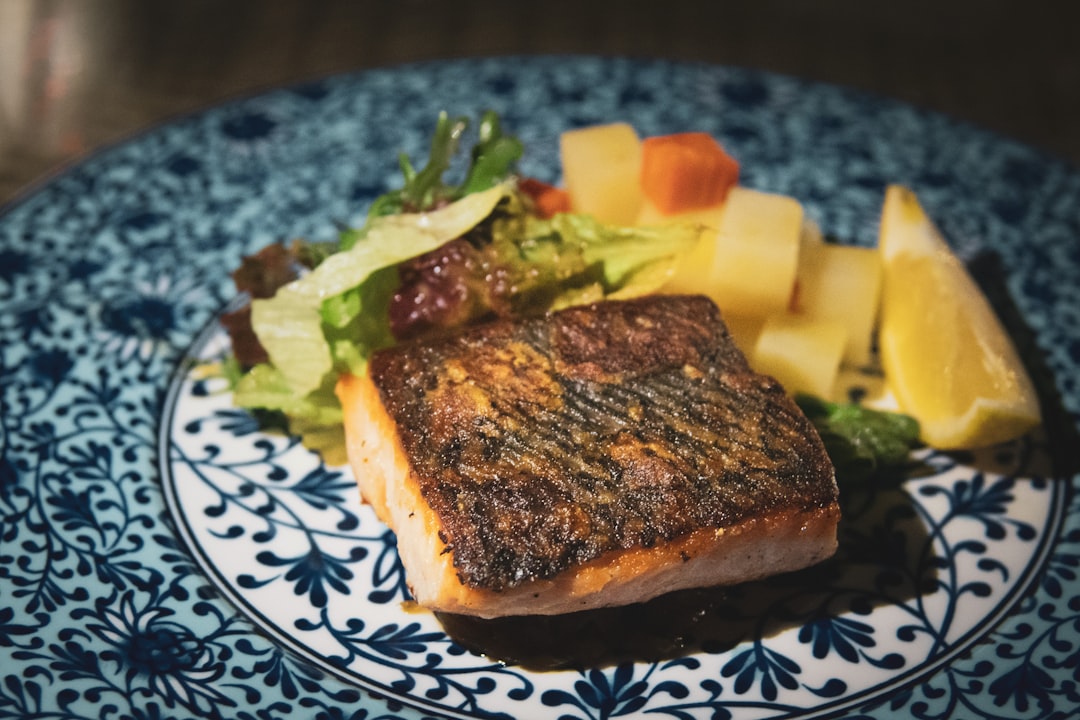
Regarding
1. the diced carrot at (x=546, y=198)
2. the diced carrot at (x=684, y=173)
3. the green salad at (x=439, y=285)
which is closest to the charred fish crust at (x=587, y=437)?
the green salad at (x=439, y=285)

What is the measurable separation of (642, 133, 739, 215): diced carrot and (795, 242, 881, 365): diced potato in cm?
47

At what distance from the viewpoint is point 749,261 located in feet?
12.7

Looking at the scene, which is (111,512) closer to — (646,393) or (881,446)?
(646,393)

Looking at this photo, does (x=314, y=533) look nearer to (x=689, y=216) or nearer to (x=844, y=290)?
(x=689, y=216)

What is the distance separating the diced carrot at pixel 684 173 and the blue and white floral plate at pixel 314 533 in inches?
42.1

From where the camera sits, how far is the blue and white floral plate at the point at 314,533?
2.93m

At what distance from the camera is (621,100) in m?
5.54

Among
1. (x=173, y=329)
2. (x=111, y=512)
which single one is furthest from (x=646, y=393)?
(x=173, y=329)

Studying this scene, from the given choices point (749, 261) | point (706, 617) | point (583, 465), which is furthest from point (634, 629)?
point (749, 261)

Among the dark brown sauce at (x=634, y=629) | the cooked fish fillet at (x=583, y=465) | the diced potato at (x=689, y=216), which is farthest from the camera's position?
the diced potato at (x=689, y=216)

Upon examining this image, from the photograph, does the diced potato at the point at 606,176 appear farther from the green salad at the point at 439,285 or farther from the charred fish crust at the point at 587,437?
the charred fish crust at the point at 587,437

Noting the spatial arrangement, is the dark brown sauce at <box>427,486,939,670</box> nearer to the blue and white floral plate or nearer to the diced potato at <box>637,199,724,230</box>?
the blue and white floral plate

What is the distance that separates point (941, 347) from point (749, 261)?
2.66ft

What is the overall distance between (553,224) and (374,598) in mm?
1509
